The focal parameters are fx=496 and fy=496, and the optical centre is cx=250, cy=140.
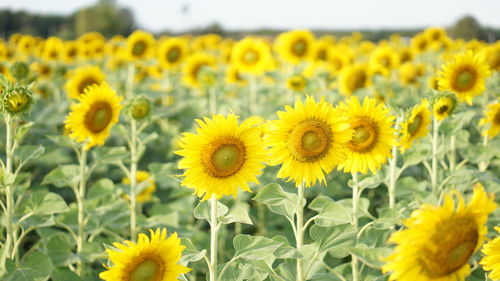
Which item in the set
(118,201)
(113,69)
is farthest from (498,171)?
(113,69)

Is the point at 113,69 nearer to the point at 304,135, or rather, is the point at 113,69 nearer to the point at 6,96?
the point at 6,96

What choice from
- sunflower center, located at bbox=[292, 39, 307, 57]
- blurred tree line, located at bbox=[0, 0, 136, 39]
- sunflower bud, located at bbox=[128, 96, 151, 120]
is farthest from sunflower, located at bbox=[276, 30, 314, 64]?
blurred tree line, located at bbox=[0, 0, 136, 39]

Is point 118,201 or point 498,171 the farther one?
point 498,171

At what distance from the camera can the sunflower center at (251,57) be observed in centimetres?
555

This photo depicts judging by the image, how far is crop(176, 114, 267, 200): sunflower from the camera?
1758mm

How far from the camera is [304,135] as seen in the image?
5.88ft

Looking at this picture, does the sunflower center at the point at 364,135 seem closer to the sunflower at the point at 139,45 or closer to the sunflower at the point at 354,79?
the sunflower at the point at 354,79

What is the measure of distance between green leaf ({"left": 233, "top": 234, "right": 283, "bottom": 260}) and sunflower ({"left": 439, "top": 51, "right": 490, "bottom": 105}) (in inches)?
61.9

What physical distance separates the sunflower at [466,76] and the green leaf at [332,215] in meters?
1.28

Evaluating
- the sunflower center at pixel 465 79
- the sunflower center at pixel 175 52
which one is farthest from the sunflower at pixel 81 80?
the sunflower center at pixel 465 79

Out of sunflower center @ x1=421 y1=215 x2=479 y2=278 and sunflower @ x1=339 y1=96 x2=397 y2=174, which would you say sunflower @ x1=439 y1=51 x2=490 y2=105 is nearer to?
sunflower @ x1=339 y1=96 x2=397 y2=174

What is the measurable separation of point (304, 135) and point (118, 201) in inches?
64.8

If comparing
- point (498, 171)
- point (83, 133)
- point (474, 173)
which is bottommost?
point (498, 171)

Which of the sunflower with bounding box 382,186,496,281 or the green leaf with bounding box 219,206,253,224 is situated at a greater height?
the sunflower with bounding box 382,186,496,281
